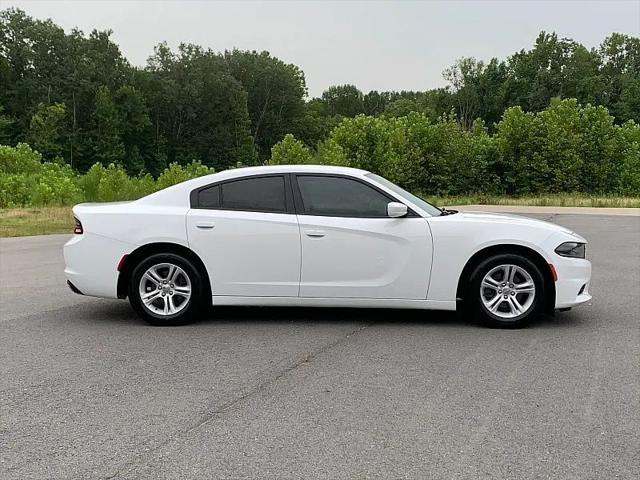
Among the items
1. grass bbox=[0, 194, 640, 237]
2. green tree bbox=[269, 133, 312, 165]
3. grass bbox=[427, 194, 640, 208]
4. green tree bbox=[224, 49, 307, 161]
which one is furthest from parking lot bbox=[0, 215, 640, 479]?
green tree bbox=[224, 49, 307, 161]

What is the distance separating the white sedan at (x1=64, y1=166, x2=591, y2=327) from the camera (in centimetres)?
635

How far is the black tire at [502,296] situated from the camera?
20.9ft

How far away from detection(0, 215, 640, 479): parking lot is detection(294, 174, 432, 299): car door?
0.39 metres

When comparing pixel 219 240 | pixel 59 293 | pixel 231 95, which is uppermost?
pixel 231 95

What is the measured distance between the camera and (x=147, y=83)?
300ft

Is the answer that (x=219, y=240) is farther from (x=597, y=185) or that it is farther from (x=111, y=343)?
(x=597, y=185)

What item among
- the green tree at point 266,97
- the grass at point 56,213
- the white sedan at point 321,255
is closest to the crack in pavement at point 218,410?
the white sedan at point 321,255

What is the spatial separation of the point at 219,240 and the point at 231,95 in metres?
88.5

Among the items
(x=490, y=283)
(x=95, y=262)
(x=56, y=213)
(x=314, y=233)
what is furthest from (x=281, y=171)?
(x=56, y=213)

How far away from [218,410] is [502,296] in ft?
10.7

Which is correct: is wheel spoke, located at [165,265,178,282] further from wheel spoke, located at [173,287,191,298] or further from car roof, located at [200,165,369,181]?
car roof, located at [200,165,369,181]

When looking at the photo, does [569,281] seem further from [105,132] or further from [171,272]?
[105,132]

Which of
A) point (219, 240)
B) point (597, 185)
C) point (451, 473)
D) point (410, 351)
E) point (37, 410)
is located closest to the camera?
point (451, 473)

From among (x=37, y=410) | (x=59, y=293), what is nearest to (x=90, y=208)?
(x=59, y=293)
